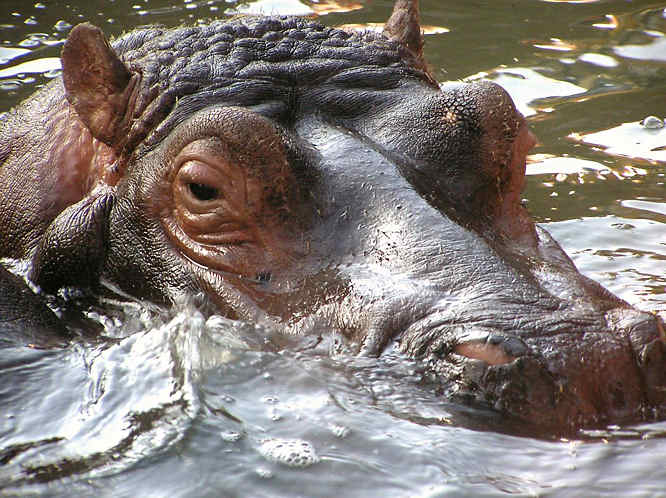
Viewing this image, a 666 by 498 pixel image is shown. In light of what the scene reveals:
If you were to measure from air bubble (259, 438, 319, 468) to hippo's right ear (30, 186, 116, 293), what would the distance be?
154 centimetres

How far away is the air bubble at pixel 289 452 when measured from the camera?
11.9 feet

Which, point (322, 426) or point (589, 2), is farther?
point (589, 2)

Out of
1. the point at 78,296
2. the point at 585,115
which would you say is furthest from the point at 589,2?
the point at 78,296

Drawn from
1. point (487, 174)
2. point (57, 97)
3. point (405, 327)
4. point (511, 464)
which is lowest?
point (511, 464)

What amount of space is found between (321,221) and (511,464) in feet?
4.52

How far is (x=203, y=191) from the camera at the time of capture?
4500 mm

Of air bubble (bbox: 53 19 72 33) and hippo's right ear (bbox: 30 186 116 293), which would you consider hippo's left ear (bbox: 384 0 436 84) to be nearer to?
hippo's right ear (bbox: 30 186 116 293)

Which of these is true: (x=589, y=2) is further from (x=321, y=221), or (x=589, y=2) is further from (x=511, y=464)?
(x=511, y=464)

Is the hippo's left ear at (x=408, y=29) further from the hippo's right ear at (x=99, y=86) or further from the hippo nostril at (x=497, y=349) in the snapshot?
the hippo nostril at (x=497, y=349)

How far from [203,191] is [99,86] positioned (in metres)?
0.91

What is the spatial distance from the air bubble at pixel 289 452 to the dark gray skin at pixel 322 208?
0.45 metres

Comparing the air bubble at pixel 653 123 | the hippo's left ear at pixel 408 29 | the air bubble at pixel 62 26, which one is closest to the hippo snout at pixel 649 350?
the hippo's left ear at pixel 408 29

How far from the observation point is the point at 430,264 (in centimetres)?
395

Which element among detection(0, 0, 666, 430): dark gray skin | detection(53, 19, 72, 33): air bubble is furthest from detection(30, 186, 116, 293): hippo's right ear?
detection(53, 19, 72, 33): air bubble
